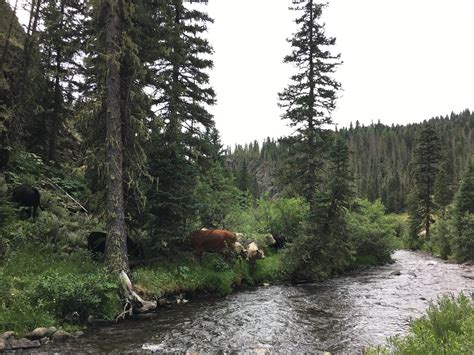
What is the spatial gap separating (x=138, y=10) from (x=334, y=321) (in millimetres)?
15048

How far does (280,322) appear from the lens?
13.2 m

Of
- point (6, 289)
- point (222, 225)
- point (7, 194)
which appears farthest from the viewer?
point (222, 225)

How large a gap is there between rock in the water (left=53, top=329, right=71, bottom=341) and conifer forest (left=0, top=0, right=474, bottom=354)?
0.12 ft

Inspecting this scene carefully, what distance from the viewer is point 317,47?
90.7 ft

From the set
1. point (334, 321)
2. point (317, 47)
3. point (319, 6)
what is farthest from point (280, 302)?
point (319, 6)

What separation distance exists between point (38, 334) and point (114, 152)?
7.01 m

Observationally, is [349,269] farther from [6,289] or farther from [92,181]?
[6,289]

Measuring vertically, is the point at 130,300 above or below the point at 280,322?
above

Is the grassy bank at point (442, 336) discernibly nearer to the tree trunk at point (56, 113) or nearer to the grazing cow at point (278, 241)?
the grazing cow at point (278, 241)

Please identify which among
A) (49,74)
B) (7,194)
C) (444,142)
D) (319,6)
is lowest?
(7,194)

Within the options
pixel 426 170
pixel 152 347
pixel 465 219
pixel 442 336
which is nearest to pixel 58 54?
pixel 152 347

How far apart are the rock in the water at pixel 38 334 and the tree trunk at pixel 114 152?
11.1 ft

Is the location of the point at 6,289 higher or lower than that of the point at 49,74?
lower

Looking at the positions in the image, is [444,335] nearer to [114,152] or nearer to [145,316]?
[145,316]
